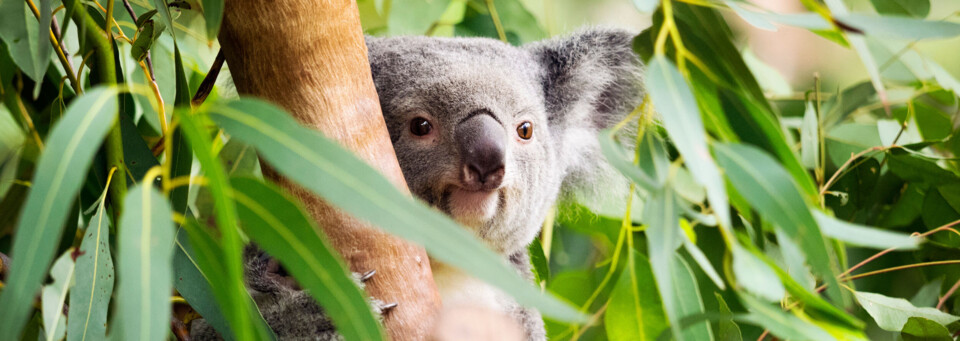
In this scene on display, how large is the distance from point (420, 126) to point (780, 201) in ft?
2.87

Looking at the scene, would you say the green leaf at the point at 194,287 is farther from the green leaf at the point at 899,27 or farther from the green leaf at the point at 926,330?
the green leaf at the point at 926,330

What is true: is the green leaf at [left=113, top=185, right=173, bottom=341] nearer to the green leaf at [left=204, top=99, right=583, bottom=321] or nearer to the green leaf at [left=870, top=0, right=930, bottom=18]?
the green leaf at [left=204, top=99, right=583, bottom=321]

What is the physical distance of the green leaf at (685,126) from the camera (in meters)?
0.72

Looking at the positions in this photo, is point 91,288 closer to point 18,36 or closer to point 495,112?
point 18,36

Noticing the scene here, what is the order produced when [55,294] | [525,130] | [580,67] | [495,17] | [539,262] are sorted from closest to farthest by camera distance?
[55,294] → [525,130] → [580,67] → [539,262] → [495,17]

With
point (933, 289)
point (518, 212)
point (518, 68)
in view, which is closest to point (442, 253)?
point (518, 212)

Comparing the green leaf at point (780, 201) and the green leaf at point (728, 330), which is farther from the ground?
the green leaf at point (780, 201)

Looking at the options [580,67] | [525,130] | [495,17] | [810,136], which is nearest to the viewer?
[525,130]

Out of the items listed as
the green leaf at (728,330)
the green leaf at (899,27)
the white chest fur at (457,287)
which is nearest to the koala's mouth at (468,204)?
the white chest fur at (457,287)

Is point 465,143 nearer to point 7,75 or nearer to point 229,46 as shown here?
point 229,46

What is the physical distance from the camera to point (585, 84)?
6.18 ft

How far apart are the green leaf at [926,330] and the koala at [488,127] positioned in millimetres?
770

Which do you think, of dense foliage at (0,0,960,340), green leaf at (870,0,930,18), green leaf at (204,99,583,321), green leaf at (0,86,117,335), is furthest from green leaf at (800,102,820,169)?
green leaf at (0,86,117,335)

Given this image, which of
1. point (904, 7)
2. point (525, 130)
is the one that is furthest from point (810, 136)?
point (525, 130)
